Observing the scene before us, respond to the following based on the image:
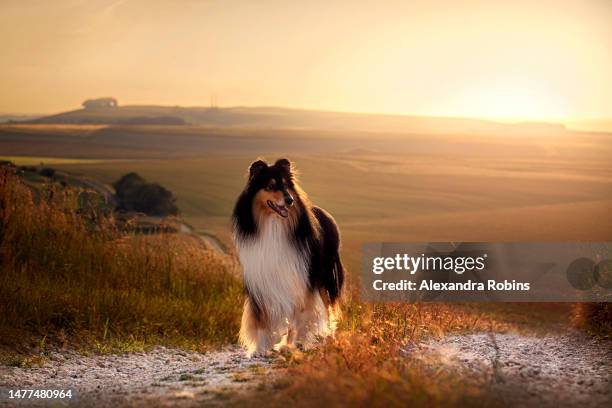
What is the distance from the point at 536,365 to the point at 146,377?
4.12 meters

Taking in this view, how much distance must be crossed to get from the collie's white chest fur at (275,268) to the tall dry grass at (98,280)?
2.40 m

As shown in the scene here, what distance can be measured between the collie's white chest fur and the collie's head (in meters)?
0.11

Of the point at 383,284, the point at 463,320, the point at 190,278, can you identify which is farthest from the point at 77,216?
the point at 463,320

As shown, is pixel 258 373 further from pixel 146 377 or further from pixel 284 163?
pixel 284 163

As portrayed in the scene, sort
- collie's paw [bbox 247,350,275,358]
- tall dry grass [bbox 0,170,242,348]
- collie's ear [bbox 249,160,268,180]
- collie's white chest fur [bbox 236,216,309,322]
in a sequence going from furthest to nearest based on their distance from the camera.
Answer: tall dry grass [bbox 0,170,242,348]
collie's paw [bbox 247,350,275,358]
collie's white chest fur [bbox 236,216,309,322]
collie's ear [bbox 249,160,268,180]

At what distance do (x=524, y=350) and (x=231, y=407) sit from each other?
4142mm

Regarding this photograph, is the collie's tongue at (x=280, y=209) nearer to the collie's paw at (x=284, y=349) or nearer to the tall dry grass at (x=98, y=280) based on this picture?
the collie's paw at (x=284, y=349)

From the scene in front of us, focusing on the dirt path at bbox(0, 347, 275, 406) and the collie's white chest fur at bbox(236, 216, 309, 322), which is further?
the collie's white chest fur at bbox(236, 216, 309, 322)

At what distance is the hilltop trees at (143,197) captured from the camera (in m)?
17.7

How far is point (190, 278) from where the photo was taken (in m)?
12.1

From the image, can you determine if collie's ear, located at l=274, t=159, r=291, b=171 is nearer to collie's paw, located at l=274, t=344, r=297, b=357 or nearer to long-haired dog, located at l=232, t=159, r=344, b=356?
long-haired dog, located at l=232, t=159, r=344, b=356

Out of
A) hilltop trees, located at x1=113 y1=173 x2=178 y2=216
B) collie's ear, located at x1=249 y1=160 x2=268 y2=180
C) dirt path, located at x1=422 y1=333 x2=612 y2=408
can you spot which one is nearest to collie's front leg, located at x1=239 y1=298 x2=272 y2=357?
collie's ear, located at x1=249 y1=160 x2=268 y2=180

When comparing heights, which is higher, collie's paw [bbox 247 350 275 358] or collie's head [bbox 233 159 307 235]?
collie's head [bbox 233 159 307 235]

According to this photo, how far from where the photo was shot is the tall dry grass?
9.87 m
